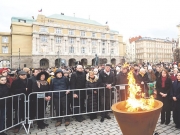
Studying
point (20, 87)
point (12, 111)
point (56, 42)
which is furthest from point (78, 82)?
point (56, 42)

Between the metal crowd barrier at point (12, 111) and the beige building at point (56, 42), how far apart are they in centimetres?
5123

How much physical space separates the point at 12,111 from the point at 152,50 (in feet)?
354

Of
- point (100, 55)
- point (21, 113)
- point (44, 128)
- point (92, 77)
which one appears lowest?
point (44, 128)

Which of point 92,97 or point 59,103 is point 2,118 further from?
point 92,97

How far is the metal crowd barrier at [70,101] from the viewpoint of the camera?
18.9 feet

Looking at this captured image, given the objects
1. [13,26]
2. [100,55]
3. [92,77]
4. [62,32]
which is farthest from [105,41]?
[92,77]

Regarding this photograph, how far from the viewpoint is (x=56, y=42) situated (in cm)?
6072

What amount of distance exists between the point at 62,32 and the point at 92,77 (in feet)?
191

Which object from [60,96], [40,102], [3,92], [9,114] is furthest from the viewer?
[60,96]

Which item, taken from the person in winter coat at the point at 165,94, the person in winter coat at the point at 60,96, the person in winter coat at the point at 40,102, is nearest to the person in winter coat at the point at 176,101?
the person in winter coat at the point at 165,94

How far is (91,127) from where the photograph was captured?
5.55 m

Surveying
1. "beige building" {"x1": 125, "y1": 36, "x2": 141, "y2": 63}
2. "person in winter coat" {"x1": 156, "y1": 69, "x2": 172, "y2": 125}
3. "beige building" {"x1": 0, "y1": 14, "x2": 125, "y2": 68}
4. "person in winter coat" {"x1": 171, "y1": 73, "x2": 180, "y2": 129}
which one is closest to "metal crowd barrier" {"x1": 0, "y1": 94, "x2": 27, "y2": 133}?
"person in winter coat" {"x1": 156, "y1": 69, "x2": 172, "y2": 125}

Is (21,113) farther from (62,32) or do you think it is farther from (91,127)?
(62,32)

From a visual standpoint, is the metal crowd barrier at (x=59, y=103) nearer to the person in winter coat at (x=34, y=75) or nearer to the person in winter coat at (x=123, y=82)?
the person in winter coat at (x=123, y=82)
